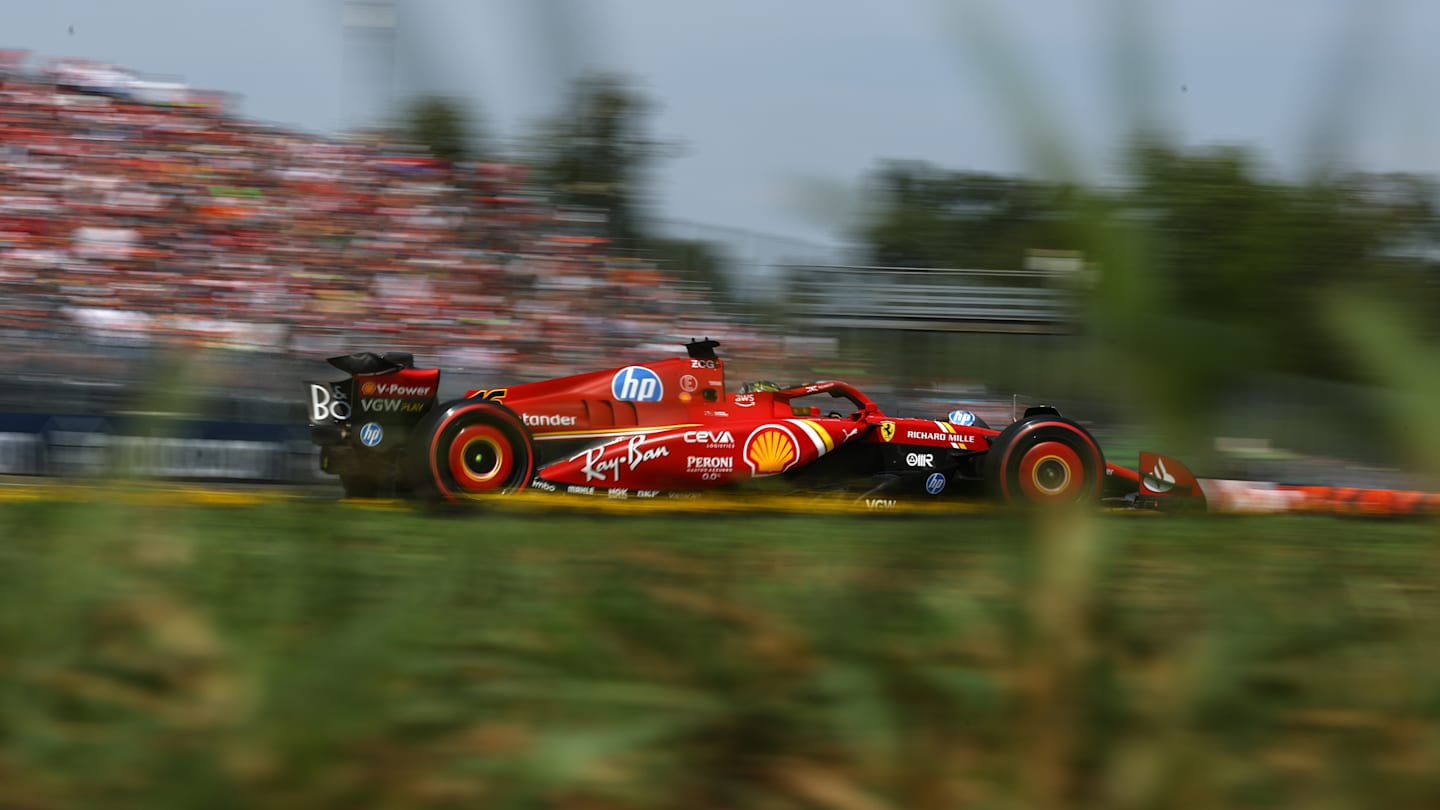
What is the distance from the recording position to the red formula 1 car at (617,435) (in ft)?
27.1

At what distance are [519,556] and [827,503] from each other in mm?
771

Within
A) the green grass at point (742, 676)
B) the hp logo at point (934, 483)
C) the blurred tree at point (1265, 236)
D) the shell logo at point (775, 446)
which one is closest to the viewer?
the blurred tree at point (1265, 236)

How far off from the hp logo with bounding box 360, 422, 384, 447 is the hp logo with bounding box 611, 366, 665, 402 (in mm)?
1543

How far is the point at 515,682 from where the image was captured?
58.3 inches

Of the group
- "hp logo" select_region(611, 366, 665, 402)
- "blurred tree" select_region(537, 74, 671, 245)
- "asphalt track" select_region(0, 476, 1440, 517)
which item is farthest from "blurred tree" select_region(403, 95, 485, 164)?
"hp logo" select_region(611, 366, 665, 402)

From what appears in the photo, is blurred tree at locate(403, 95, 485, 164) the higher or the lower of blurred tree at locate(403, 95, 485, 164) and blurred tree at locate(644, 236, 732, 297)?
the higher

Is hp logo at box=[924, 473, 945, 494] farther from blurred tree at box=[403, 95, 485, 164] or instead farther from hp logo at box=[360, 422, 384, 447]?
blurred tree at box=[403, 95, 485, 164]

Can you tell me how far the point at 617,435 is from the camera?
873 centimetres

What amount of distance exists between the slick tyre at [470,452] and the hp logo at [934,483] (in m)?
2.77

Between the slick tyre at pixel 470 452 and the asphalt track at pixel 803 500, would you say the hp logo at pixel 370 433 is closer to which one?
the slick tyre at pixel 470 452

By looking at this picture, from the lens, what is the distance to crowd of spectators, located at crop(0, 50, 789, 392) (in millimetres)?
8406

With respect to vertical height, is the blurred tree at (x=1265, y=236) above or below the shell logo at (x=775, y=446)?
above

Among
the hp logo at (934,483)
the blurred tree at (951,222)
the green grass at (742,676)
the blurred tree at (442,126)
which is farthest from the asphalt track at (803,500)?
the hp logo at (934,483)

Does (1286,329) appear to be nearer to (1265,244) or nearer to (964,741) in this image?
(1265,244)
